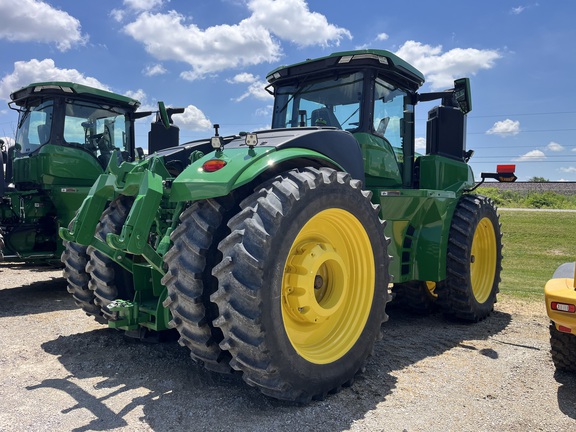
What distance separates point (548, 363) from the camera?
163 inches

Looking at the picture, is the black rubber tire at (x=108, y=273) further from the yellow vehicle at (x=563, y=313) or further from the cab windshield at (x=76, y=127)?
the cab windshield at (x=76, y=127)

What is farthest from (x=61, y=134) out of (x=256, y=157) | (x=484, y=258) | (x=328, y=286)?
(x=484, y=258)

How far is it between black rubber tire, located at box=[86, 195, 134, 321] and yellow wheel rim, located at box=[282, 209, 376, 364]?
1574 millimetres

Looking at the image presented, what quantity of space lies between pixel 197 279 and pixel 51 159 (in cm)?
581

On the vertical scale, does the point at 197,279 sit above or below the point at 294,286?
above

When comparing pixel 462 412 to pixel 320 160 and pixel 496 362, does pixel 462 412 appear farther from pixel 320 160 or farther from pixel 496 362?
pixel 320 160

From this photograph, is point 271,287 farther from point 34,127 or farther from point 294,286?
point 34,127

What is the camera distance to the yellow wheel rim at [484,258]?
20.6 feet

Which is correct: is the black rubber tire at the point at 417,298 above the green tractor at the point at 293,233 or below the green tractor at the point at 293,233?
below

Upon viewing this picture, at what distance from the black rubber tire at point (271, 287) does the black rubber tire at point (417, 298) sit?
8.83 feet

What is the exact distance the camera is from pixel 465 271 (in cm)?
550

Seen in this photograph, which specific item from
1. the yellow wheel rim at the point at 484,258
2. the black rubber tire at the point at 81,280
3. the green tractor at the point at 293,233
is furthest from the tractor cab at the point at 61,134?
the yellow wheel rim at the point at 484,258

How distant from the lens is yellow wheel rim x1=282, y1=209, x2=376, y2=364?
3.37 m

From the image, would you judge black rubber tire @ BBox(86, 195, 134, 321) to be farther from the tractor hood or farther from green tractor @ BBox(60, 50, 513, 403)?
the tractor hood
